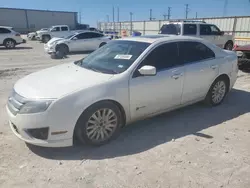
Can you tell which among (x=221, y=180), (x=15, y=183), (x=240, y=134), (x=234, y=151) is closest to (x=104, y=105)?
(x=15, y=183)

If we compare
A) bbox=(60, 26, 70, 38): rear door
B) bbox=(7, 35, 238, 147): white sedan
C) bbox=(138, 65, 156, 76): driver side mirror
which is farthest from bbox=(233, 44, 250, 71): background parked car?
bbox=(60, 26, 70, 38): rear door

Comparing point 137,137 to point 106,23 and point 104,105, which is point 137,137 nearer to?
point 104,105

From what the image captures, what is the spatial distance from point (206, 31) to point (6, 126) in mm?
12350

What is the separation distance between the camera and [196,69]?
4.40m

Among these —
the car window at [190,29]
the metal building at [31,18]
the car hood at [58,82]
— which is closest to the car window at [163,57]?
the car hood at [58,82]

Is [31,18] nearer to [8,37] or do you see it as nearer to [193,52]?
[8,37]

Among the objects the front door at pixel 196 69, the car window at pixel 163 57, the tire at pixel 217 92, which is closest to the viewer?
the car window at pixel 163 57

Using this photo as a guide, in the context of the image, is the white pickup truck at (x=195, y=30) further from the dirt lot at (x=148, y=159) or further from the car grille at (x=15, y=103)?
the car grille at (x=15, y=103)

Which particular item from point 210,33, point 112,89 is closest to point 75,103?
point 112,89

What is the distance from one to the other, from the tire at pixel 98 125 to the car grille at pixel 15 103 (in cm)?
76

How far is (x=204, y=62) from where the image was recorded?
4.60 m

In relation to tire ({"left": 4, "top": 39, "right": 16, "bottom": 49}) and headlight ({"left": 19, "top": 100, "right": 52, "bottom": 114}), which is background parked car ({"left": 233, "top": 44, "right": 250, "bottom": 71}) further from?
tire ({"left": 4, "top": 39, "right": 16, "bottom": 49})

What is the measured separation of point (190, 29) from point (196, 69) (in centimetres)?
941

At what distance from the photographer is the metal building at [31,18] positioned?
5031cm
